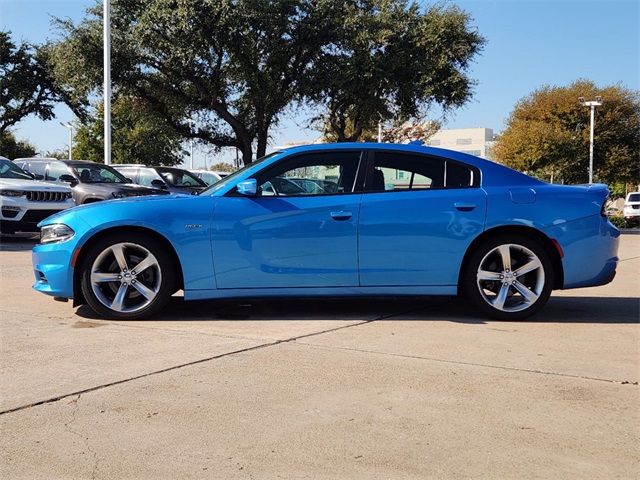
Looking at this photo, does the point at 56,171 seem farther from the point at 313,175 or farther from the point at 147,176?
the point at 313,175

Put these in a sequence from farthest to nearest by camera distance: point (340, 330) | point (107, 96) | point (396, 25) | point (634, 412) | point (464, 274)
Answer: point (396, 25)
point (107, 96)
point (464, 274)
point (340, 330)
point (634, 412)

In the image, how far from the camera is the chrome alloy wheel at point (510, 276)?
5.80 metres

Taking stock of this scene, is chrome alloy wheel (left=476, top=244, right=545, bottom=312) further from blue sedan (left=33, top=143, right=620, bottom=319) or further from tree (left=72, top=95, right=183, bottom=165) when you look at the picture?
tree (left=72, top=95, right=183, bottom=165)

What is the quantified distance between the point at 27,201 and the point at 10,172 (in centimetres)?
152

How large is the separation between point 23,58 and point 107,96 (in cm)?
1479

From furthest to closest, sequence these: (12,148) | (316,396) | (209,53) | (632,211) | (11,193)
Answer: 1. (12,148)
2. (632,211)
3. (209,53)
4. (11,193)
5. (316,396)

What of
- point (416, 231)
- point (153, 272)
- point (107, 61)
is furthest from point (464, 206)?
point (107, 61)

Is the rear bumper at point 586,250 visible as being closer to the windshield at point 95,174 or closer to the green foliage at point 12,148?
the windshield at point 95,174

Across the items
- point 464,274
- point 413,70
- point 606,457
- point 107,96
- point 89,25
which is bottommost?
point 606,457

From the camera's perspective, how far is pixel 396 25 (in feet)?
71.8

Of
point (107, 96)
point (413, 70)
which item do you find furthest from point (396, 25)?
point (107, 96)

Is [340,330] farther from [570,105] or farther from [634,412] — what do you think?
[570,105]

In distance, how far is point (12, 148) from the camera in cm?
5288

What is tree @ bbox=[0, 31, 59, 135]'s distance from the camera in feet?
102
